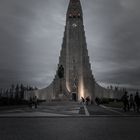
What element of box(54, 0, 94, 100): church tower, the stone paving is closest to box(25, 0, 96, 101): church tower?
box(54, 0, 94, 100): church tower

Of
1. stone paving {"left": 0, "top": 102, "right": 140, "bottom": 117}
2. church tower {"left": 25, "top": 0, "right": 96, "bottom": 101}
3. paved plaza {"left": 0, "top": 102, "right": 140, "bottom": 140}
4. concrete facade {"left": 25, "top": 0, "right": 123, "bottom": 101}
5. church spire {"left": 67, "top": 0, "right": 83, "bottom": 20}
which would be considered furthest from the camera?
church spire {"left": 67, "top": 0, "right": 83, "bottom": 20}

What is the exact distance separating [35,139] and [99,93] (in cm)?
10245

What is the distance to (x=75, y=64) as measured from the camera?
10850 centimetres

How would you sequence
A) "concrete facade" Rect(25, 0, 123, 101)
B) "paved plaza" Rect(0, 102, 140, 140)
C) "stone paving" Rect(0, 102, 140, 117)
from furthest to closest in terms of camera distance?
"concrete facade" Rect(25, 0, 123, 101) → "stone paving" Rect(0, 102, 140, 117) → "paved plaza" Rect(0, 102, 140, 140)

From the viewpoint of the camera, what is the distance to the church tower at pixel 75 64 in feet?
350

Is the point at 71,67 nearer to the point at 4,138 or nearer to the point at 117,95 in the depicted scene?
the point at 117,95

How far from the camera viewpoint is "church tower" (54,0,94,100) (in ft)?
350

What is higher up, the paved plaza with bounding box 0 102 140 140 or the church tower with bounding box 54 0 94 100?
the church tower with bounding box 54 0 94 100

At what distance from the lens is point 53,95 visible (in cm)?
10694

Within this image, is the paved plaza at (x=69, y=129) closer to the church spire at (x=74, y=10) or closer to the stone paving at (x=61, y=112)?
the stone paving at (x=61, y=112)

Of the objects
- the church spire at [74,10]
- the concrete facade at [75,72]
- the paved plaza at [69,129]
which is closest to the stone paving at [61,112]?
the paved plaza at [69,129]

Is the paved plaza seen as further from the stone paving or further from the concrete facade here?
the concrete facade

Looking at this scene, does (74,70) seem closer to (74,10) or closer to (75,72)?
(75,72)

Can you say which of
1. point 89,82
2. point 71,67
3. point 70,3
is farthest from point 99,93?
point 70,3
